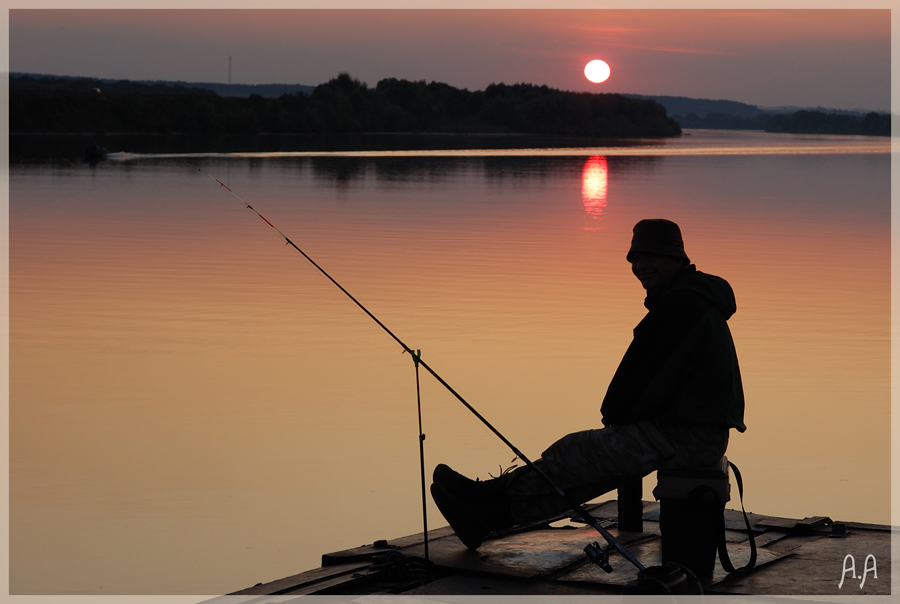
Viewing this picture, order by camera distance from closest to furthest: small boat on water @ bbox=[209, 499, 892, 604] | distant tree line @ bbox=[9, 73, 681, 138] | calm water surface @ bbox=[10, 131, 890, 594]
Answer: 1. small boat on water @ bbox=[209, 499, 892, 604]
2. calm water surface @ bbox=[10, 131, 890, 594]
3. distant tree line @ bbox=[9, 73, 681, 138]

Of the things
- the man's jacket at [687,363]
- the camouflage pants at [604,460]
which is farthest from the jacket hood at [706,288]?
the camouflage pants at [604,460]

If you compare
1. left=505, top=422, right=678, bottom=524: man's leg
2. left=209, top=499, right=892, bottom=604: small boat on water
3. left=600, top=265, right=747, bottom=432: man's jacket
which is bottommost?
left=209, top=499, right=892, bottom=604: small boat on water

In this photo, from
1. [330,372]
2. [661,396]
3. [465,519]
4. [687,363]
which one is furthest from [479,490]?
[330,372]

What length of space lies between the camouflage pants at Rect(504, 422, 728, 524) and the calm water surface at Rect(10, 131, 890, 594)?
1.44 m

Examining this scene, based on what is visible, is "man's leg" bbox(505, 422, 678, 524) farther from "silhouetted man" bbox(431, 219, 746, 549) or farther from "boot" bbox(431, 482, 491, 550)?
"boot" bbox(431, 482, 491, 550)

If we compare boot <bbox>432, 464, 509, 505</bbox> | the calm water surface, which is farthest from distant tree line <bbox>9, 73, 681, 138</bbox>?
boot <bbox>432, 464, 509, 505</bbox>

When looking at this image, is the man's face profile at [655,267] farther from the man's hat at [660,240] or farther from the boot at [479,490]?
the boot at [479,490]

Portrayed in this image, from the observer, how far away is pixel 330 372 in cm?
966

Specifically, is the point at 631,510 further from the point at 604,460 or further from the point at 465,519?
the point at 465,519

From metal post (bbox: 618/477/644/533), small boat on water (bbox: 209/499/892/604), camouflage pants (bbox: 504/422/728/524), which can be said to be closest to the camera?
small boat on water (bbox: 209/499/892/604)

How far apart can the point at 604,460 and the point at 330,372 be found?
5123mm

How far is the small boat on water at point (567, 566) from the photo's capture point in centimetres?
452

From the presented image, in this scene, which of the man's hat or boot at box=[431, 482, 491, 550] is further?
boot at box=[431, 482, 491, 550]

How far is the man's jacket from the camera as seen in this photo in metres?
4.56
